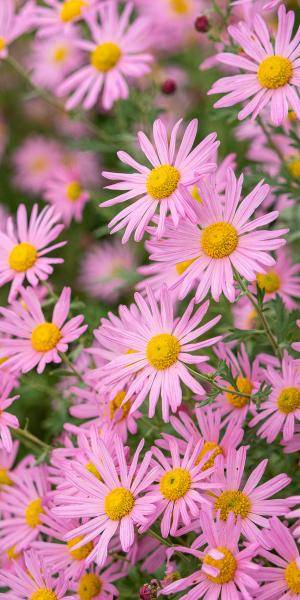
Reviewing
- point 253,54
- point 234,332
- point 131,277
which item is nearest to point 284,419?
point 234,332

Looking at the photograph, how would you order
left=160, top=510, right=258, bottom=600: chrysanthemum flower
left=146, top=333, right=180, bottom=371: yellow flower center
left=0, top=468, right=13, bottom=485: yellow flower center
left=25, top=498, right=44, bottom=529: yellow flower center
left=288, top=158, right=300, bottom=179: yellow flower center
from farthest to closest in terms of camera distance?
left=288, top=158, right=300, bottom=179: yellow flower center, left=0, top=468, right=13, bottom=485: yellow flower center, left=25, top=498, right=44, bottom=529: yellow flower center, left=146, top=333, right=180, bottom=371: yellow flower center, left=160, top=510, right=258, bottom=600: chrysanthemum flower

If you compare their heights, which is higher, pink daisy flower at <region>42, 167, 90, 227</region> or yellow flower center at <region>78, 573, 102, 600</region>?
pink daisy flower at <region>42, 167, 90, 227</region>

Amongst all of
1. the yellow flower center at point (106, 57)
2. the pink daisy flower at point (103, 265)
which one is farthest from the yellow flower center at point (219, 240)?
the pink daisy flower at point (103, 265)

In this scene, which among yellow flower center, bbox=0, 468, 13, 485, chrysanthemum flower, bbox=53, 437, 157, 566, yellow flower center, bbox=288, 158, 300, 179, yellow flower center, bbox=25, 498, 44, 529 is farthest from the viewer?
yellow flower center, bbox=288, 158, 300, 179

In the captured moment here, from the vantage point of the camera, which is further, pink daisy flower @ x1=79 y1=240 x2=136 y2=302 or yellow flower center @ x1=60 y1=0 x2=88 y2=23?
pink daisy flower @ x1=79 y1=240 x2=136 y2=302

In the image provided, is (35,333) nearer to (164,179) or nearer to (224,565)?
(164,179)

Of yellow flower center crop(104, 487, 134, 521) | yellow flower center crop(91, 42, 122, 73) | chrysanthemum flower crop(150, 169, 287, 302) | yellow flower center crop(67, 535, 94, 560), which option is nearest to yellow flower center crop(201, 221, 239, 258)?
chrysanthemum flower crop(150, 169, 287, 302)

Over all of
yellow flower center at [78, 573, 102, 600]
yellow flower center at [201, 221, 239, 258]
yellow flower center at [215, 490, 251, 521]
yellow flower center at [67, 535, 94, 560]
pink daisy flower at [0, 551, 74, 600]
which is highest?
yellow flower center at [201, 221, 239, 258]

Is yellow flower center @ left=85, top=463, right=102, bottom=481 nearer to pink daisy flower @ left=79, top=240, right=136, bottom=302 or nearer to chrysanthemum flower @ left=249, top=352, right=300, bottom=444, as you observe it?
chrysanthemum flower @ left=249, top=352, right=300, bottom=444

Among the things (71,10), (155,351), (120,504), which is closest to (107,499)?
(120,504)

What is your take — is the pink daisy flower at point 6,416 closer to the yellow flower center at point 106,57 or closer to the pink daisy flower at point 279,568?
the pink daisy flower at point 279,568
